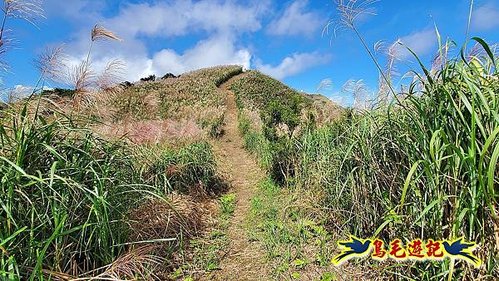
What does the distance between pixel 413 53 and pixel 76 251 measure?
2.45 m

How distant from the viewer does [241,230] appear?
3.72m

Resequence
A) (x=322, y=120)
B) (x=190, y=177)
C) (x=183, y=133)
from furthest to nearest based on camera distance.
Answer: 1. (x=183, y=133)
2. (x=322, y=120)
3. (x=190, y=177)

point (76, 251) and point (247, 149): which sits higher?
point (247, 149)

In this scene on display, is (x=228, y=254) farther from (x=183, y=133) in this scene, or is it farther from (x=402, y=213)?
(x=183, y=133)

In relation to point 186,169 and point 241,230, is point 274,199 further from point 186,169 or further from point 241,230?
point 186,169

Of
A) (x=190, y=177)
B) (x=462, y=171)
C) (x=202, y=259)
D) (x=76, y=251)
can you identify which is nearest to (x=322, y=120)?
(x=190, y=177)

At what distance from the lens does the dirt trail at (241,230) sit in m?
2.74

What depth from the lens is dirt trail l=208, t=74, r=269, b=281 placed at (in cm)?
274

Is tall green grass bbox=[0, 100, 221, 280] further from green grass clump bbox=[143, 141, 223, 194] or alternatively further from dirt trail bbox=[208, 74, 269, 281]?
green grass clump bbox=[143, 141, 223, 194]

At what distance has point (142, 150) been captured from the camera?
4113 millimetres

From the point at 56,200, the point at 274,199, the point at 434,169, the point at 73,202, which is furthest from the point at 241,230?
the point at 434,169

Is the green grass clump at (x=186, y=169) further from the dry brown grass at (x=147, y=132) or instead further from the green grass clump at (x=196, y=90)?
the green grass clump at (x=196, y=90)

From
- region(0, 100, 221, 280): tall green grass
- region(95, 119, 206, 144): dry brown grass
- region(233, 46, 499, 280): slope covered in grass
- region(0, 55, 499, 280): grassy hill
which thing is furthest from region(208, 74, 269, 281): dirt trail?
region(95, 119, 206, 144): dry brown grass

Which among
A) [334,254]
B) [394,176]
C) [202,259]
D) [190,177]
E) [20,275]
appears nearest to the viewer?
[20,275]
